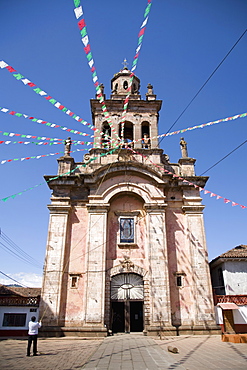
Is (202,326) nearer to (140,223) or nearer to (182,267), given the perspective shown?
(182,267)

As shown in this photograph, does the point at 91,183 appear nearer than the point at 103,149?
Yes

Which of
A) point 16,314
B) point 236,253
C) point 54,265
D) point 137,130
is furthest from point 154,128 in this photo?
point 16,314

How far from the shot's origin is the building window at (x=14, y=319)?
16703 millimetres

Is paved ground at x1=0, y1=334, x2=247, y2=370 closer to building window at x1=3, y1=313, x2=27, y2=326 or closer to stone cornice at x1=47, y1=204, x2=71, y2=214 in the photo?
building window at x1=3, y1=313, x2=27, y2=326

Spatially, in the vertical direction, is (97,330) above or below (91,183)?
below

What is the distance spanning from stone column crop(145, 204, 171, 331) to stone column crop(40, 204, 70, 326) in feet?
17.4

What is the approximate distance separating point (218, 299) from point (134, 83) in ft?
61.3

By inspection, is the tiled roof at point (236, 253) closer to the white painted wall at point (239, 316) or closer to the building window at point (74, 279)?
the white painted wall at point (239, 316)

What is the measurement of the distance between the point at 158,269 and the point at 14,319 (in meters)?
9.24

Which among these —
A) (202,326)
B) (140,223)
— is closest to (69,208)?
(140,223)

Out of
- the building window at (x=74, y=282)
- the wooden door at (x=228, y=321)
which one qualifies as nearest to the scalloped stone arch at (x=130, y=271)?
the building window at (x=74, y=282)

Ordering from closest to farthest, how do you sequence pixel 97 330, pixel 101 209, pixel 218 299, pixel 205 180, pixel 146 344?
pixel 146 344 → pixel 97 330 → pixel 218 299 → pixel 101 209 → pixel 205 180

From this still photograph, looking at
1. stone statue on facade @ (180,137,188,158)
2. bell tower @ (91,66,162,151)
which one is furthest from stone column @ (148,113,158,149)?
stone statue on facade @ (180,137,188,158)

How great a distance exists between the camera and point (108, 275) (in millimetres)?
16812
